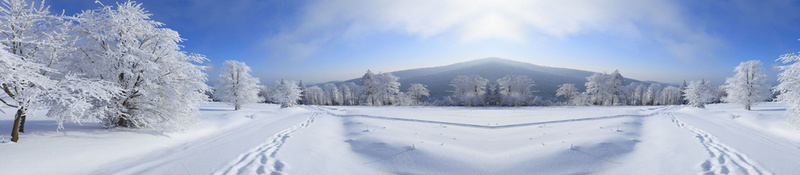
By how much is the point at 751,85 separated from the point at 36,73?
45.4 meters

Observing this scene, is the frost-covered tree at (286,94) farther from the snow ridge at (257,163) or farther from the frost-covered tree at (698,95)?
the frost-covered tree at (698,95)

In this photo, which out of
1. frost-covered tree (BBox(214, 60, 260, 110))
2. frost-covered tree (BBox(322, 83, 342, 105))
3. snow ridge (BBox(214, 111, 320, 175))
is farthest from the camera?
frost-covered tree (BBox(322, 83, 342, 105))

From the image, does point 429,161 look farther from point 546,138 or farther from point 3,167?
point 3,167

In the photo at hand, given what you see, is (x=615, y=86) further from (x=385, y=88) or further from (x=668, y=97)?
(x=668, y=97)

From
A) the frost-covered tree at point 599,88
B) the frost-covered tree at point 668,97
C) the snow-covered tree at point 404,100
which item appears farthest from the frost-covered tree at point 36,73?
the frost-covered tree at point 668,97

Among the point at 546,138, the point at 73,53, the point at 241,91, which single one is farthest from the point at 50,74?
the point at 241,91

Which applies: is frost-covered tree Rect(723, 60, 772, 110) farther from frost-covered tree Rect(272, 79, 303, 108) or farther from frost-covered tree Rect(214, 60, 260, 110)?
frost-covered tree Rect(214, 60, 260, 110)

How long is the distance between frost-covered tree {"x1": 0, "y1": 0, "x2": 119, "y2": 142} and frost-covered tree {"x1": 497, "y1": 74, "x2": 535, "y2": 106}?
22969mm

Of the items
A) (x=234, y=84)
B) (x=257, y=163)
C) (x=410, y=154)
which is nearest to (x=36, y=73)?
(x=257, y=163)

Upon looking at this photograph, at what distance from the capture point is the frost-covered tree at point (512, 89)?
25.0 metres

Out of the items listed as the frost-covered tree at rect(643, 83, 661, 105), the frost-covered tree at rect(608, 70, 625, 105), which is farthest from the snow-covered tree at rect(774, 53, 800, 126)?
the frost-covered tree at rect(643, 83, 661, 105)

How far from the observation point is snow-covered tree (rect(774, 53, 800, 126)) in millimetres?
12508

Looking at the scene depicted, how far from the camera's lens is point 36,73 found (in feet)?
25.0

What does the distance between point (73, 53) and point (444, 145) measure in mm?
12050
